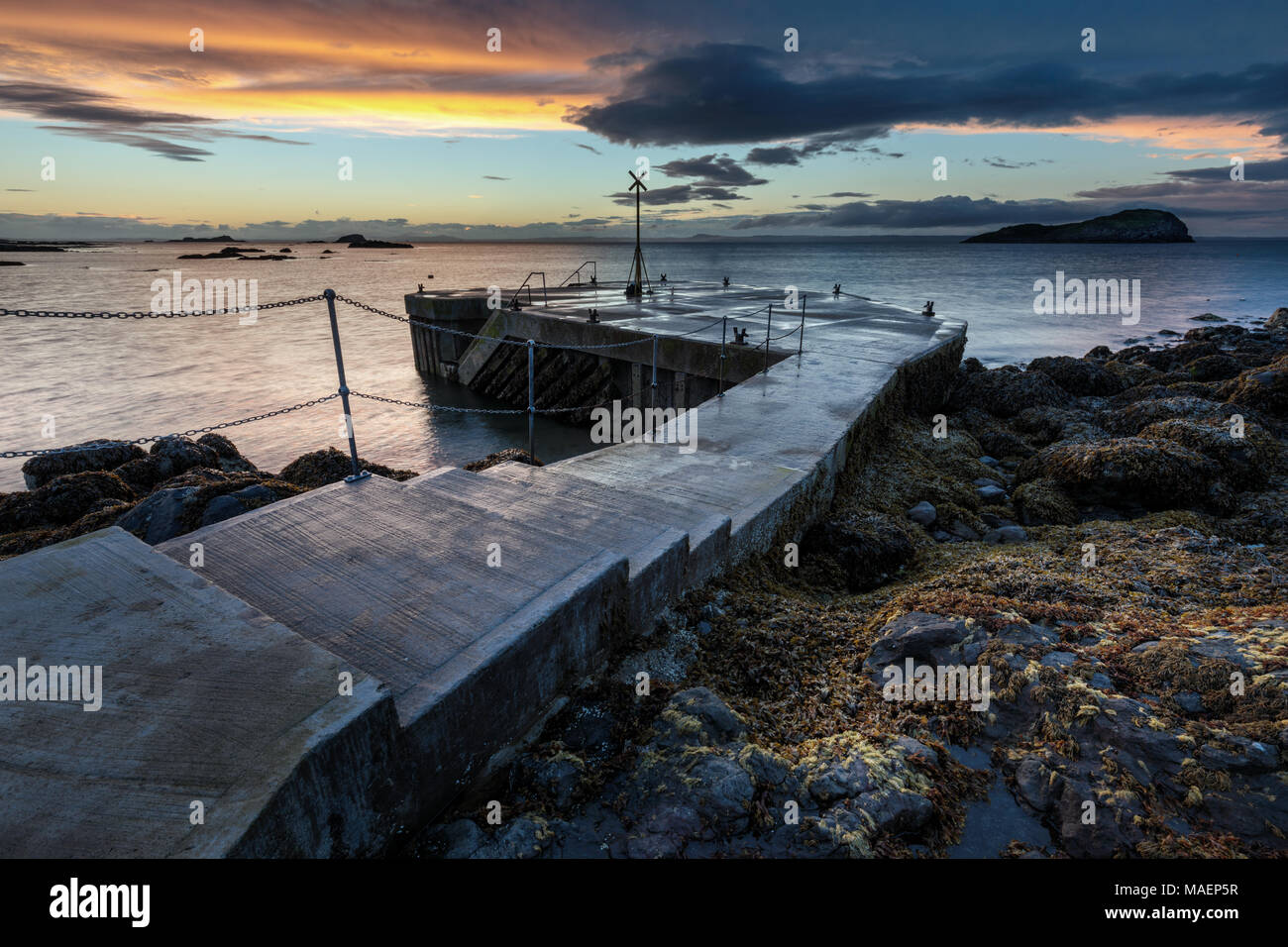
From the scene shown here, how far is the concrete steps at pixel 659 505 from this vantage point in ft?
15.0

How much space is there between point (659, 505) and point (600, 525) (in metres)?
0.90

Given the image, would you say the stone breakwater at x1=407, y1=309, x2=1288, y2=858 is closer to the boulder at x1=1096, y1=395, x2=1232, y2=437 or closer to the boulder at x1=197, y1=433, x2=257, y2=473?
the boulder at x1=1096, y1=395, x2=1232, y2=437

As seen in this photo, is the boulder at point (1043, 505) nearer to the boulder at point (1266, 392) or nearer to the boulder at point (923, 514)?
the boulder at point (923, 514)

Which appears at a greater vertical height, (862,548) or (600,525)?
(600,525)

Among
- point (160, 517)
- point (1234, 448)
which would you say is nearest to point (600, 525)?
point (160, 517)

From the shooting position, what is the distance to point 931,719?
3430 millimetres

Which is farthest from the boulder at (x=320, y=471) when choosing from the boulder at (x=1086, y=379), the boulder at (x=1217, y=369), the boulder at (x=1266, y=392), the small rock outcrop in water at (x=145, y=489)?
the boulder at (x=1217, y=369)

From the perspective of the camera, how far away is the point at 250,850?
179 centimetres

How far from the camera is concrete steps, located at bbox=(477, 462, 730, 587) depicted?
457cm

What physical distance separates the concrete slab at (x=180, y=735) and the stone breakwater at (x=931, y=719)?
2.14 feet

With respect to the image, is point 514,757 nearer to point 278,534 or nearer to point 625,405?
point 278,534

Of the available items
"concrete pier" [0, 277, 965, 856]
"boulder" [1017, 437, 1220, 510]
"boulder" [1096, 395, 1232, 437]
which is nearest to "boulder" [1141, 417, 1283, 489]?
"boulder" [1017, 437, 1220, 510]

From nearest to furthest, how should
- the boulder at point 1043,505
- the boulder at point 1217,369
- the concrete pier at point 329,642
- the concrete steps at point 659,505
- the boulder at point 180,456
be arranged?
the concrete pier at point 329,642 < the concrete steps at point 659,505 < the boulder at point 1043,505 < the boulder at point 180,456 < the boulder at point 1217,369

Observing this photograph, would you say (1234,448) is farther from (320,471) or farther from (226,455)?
(226,455)
